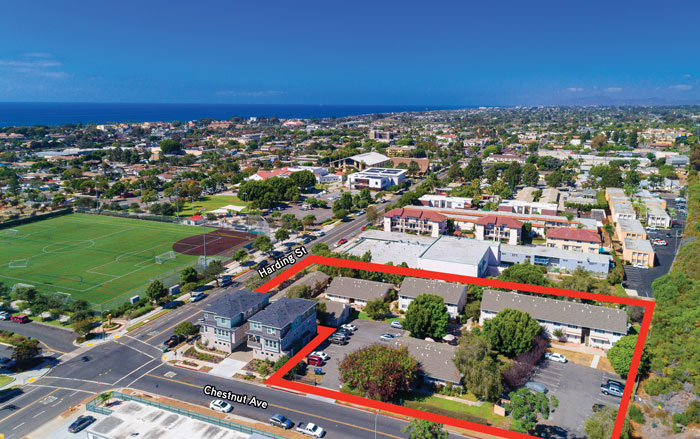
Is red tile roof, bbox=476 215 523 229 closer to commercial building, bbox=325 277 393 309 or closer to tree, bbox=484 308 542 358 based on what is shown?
commercial building, bbox=325 277 393 309

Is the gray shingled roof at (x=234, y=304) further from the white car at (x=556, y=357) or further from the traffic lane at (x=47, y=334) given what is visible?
the white car at (x=556, y=357)

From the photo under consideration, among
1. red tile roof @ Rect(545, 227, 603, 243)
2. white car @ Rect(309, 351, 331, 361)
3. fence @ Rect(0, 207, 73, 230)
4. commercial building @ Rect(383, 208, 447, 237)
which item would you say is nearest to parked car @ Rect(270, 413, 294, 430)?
white car @ Rect(309, 351, 331, 361)

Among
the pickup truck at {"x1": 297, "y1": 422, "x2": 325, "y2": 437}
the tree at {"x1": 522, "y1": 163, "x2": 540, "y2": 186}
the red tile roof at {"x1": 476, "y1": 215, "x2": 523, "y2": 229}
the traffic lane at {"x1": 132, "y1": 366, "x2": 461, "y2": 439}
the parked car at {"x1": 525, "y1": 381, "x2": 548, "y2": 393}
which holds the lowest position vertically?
the traffic lane at {"x1": 132, "y1": 366, "x2": 461, "y2": 439}

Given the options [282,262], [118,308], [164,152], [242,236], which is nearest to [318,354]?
[282,262]

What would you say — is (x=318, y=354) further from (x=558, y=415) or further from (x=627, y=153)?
(x=627, y=153)

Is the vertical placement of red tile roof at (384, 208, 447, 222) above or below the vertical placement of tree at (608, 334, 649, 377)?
above

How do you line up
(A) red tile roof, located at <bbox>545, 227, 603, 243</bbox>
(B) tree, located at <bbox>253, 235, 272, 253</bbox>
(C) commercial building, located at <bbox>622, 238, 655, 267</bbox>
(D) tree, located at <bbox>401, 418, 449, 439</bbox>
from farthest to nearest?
(B) tree, located at <bbox>253, 235, 272, 253</bbox>, (A) red tile roof, located at <bbox>545, 227, 603, 243</bbox>, (C) commercial building, located at <bbox>622, 238, 655, 267</bbox>, (D) tree, located at <bbox>401, 418, 449, 439</bbox>

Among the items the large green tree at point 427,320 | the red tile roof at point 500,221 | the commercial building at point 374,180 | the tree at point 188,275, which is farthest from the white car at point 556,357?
the commercial building at point 374,180
